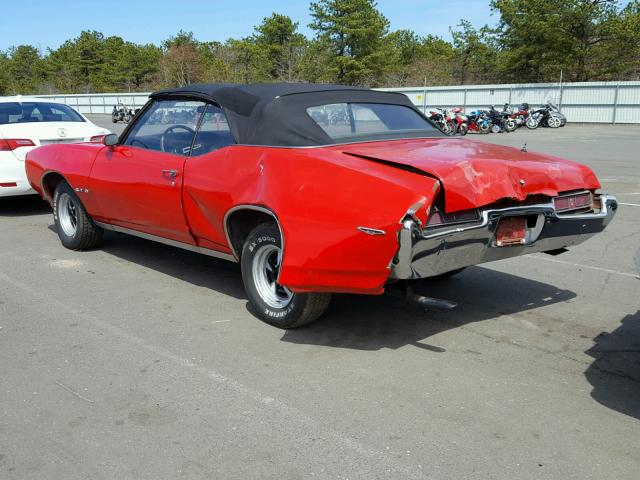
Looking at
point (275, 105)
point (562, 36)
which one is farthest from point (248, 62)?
point (275, 105)

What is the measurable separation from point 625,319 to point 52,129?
23.7ft

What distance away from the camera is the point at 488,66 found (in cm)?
5219

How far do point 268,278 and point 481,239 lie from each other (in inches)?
61.1

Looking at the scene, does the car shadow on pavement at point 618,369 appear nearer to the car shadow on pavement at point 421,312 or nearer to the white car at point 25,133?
the car shadow on pavement at point 421,312

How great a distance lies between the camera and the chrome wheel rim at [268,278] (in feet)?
14.7

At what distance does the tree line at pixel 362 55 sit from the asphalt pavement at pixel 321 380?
39.6 metres

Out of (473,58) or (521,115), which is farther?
(473,58)

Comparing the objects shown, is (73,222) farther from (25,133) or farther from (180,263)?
(25,133)

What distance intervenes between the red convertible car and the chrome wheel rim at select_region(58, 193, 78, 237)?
2.72ft

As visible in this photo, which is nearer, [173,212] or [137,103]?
[173,212]

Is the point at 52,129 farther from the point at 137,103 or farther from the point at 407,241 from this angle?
the point at 137,103

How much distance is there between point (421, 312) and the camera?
15.9 ft

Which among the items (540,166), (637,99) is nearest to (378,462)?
(540,166)

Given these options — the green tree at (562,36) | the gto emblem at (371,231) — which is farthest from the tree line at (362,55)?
the gto emblem at (371,231)
